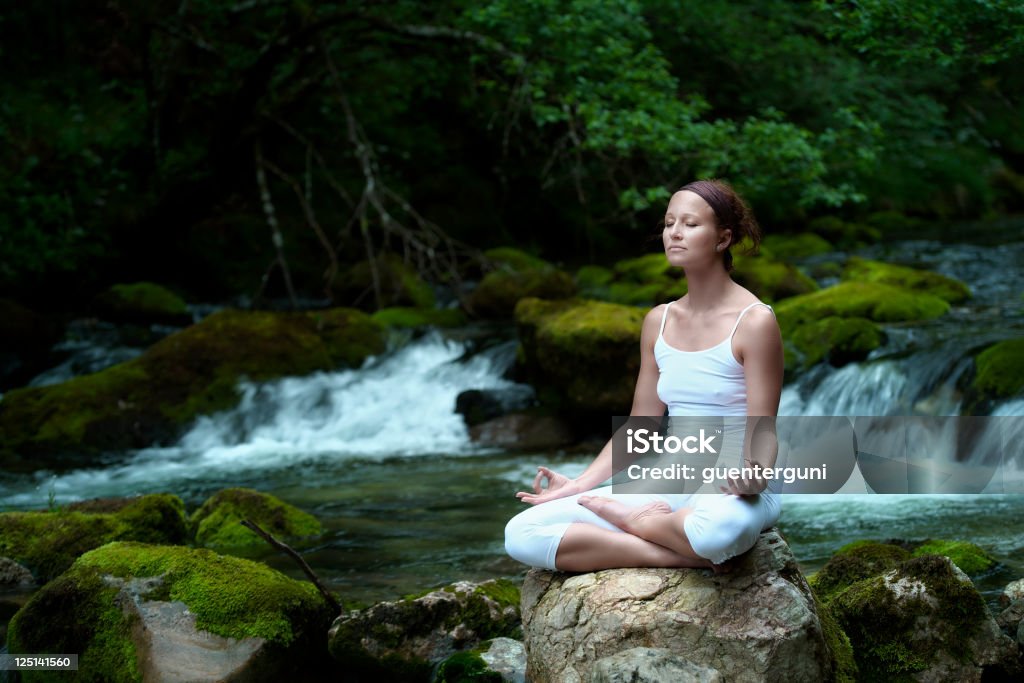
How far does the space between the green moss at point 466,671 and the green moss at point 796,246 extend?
13908 mm

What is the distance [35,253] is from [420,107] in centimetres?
691

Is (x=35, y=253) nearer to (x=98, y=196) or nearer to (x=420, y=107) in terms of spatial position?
(x=98, y=196)

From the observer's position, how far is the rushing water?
600 cm

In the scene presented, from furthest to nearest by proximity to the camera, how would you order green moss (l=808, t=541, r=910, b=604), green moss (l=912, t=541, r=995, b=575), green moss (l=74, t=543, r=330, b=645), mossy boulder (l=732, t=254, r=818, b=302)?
1. mossy boulder (l=732, t=254, r=818, b=302)
2. green moss (l=912, t=541, r=995, b=575)
3. green moss (l=808, t=541, r=910, b=604)
4. green moss (l=74, t=543, r=330, b=645)

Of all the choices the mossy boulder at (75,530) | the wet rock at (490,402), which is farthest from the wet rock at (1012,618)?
the wet rock at (490,402)

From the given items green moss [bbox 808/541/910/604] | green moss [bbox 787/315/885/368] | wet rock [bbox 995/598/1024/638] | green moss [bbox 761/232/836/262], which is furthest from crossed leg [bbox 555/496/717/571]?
green moss [bbox 761/232/836/262]

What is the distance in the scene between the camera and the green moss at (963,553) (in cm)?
497

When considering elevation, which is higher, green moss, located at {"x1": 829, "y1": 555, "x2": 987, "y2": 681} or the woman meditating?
the woman meditating

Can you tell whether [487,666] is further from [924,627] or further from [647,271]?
[647,271]

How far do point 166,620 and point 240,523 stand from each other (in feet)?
7.01

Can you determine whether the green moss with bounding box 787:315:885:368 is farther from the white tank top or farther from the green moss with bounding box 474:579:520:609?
the white tank top

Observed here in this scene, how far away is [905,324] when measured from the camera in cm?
1034

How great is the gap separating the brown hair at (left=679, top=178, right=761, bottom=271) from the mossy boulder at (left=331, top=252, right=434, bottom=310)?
10.4m

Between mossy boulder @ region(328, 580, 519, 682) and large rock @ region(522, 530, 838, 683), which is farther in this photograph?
mossy boulder @ region(328, 580, 519, 682)
